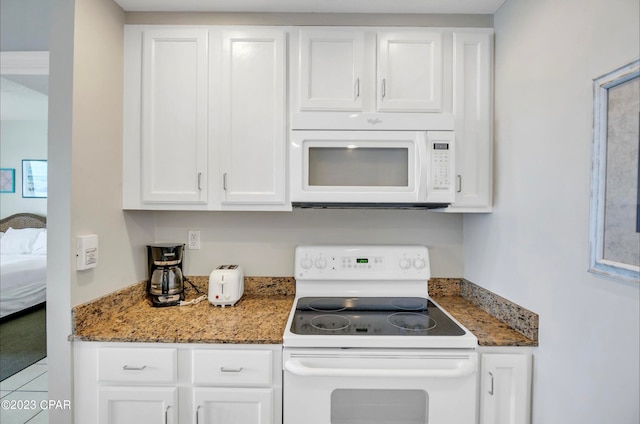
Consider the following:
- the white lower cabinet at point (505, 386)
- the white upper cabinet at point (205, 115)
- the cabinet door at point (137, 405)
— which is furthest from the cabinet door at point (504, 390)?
the cabinet door at point (137, 405)

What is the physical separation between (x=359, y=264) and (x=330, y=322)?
0.42 metres

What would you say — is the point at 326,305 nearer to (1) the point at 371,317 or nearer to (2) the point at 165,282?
(1) the point at 371,317

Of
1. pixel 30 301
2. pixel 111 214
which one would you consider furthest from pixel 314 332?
pixel 30 301

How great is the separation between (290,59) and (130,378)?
165 centimetres

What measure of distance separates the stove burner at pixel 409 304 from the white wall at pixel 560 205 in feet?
1.22

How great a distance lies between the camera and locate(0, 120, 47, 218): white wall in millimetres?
4551

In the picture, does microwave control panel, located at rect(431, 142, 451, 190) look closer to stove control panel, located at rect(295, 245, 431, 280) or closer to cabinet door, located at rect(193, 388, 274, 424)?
stove control panel, located at rect(295, 245, 431, 280)

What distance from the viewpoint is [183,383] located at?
1.33 meters

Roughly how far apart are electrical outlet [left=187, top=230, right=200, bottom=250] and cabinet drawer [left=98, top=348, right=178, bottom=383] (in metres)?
0.72

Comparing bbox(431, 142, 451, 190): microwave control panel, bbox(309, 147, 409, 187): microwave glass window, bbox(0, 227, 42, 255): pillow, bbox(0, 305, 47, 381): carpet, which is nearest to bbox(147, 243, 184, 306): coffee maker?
bbox(309, 147, 409, 187): microwave glass window

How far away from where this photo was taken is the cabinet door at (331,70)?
1602 mm

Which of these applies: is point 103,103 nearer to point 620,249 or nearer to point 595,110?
point 595,110

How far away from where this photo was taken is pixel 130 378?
1331mm

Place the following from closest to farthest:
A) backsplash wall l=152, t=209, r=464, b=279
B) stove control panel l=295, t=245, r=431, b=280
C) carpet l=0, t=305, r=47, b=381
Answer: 1. stove control panel l=295, t=245, r=431, b=280
2. backsplash wall l=152, t=209, r=464, b=279
3. carpet l=0, t=305, r=47, b=381
